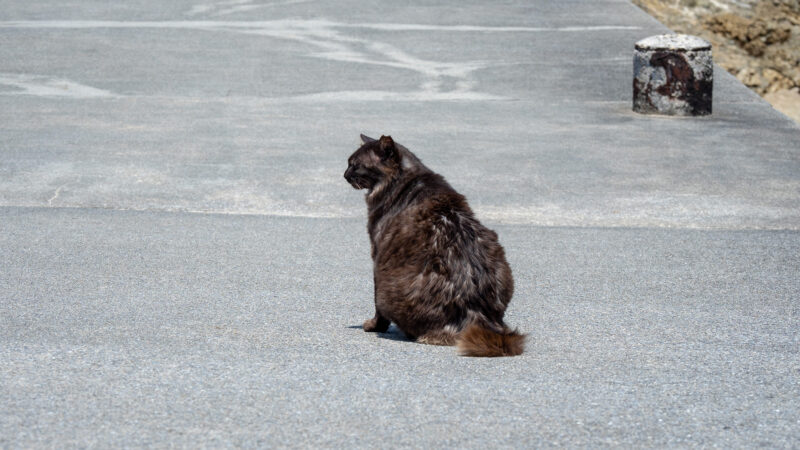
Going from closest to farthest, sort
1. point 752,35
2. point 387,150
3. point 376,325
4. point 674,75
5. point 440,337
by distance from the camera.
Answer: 1. point 440,337
2. point 376,325
3. point 387,150
4. point 674,75
5. point 752,35

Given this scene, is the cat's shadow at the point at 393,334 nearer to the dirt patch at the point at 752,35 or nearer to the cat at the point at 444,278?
the cat at the point at 444,278

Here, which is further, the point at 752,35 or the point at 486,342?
the point at 752,35

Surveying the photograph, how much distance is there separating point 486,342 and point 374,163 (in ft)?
4.70

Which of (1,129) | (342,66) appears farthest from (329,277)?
(342,66)

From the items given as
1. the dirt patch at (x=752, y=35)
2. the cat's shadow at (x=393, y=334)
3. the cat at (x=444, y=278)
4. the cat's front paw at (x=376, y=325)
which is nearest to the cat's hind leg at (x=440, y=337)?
the cat at (x=444, y=278)

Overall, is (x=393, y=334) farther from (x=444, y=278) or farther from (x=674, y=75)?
(x=674, y=75)

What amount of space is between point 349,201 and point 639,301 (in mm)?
3776

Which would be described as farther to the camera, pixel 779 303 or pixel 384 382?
pixel 779 303

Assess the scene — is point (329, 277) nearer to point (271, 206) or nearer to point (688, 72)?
point (271, 206)

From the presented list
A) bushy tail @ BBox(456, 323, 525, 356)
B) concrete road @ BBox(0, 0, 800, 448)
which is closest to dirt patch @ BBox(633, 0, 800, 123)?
concrete road @ BBox(0, 0, 800, 448)

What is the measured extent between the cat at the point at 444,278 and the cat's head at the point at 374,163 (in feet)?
1.05

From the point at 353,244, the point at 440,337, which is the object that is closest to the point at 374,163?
the point at 440,337

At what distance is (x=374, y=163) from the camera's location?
20.8ft

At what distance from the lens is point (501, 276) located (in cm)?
572
